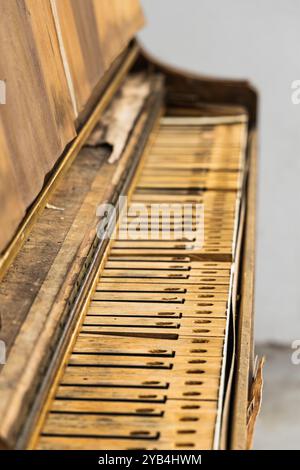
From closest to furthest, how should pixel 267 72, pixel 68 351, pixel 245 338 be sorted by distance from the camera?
pixel 68 351 → pixel 245 338 → pixel 267 72

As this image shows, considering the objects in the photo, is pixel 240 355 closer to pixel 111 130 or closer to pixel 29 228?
pixel 29 228

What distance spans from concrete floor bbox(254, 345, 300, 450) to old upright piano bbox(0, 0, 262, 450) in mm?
2020

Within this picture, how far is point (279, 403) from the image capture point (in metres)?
5.14

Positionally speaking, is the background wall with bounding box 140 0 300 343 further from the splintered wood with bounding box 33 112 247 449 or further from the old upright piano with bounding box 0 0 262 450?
the splintered wood with bounding box 33 112 247 449

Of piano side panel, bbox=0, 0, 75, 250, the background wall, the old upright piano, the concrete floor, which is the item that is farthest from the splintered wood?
the background wall

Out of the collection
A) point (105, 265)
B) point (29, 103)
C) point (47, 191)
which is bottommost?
point (105, 265)

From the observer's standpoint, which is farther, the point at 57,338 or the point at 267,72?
the point at 267,72

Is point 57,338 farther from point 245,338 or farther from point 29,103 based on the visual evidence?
point 29,103

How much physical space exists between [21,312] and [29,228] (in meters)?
0.35

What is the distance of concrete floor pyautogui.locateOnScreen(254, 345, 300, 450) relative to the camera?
4800mm

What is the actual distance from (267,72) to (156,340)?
146 inches

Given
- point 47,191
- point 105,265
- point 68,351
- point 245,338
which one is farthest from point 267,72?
point 68,351

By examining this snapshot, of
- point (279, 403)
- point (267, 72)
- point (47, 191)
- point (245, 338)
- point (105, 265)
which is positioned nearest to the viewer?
point (245, 338)

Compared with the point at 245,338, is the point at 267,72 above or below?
above
